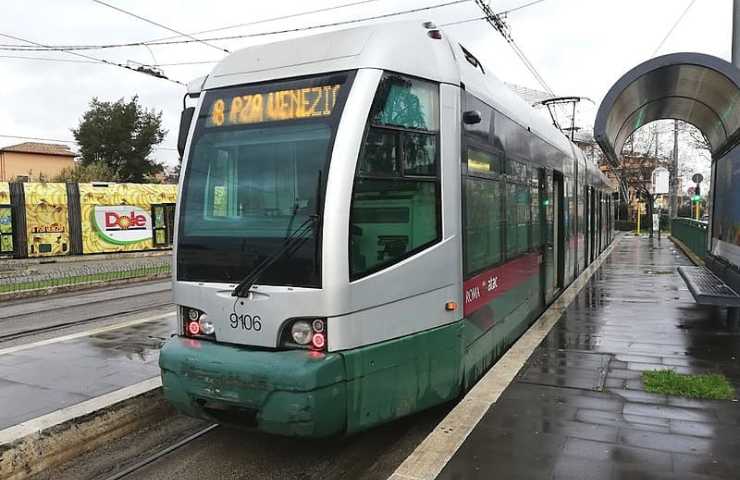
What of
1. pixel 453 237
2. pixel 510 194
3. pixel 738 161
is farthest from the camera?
pixel 738 161

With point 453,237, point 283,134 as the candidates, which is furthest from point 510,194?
point 283,134

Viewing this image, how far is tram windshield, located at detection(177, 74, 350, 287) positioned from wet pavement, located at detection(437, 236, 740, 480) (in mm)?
1872

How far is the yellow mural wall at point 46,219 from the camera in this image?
2295 centimetres

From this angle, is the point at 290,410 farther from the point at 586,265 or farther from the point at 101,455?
the point at 586,265

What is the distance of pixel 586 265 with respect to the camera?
17375mm

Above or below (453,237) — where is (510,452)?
below

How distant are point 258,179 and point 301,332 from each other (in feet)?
3.91

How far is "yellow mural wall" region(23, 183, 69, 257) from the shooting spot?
22953 millimetres

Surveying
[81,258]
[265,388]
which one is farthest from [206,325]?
[81,258]

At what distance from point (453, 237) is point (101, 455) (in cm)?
341

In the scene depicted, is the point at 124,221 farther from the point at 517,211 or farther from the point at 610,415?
the point at 610,415

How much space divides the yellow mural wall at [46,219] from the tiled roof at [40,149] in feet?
128

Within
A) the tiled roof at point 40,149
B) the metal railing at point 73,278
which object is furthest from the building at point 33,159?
the metal railing at point 73,278

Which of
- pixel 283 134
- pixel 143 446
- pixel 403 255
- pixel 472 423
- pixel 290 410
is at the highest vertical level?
pixel 283 134
